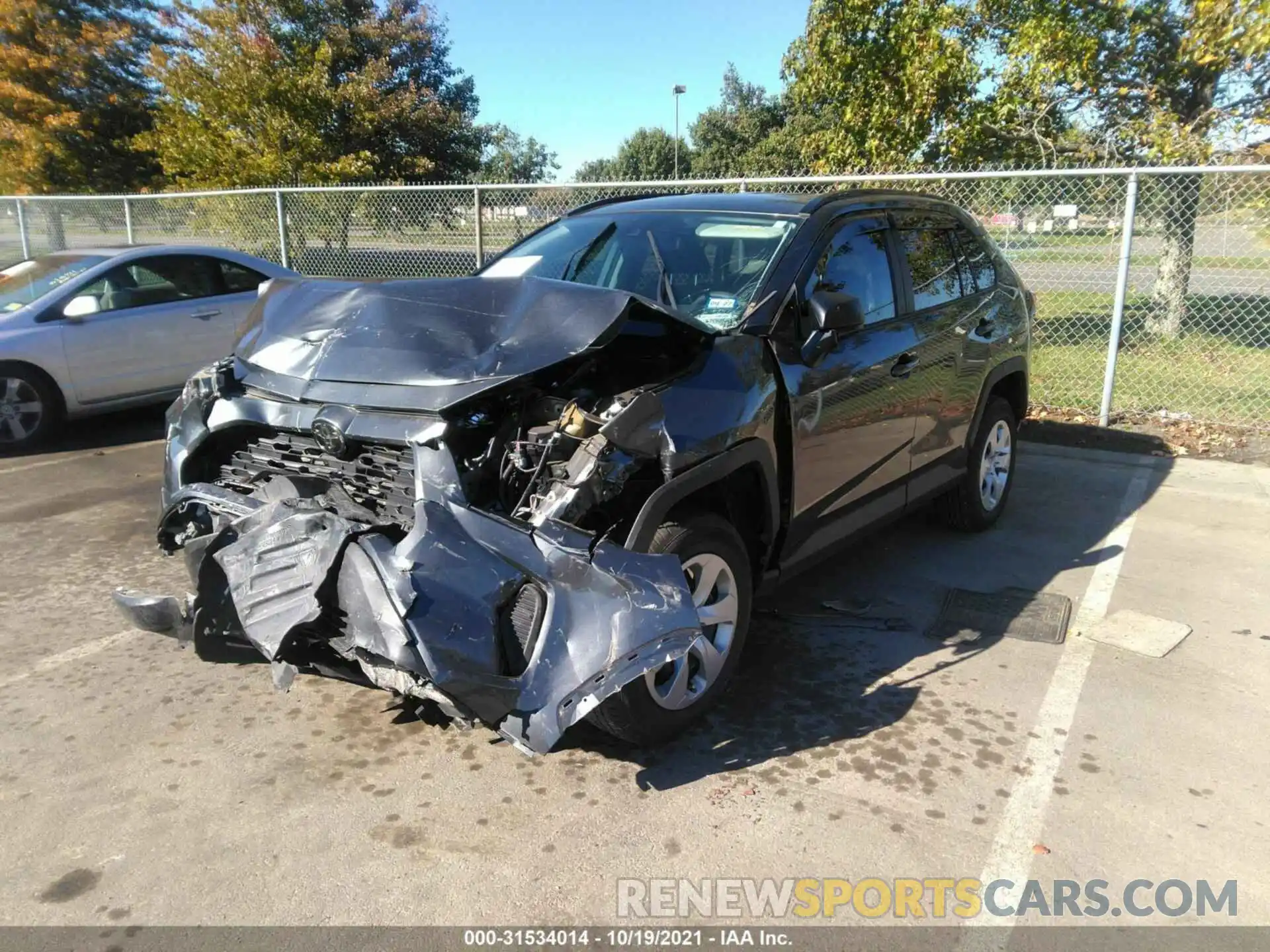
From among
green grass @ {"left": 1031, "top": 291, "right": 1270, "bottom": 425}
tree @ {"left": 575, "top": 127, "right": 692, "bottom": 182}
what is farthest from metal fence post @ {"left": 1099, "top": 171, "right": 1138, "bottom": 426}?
tree @ {"left": 575, "top": 127, "right": 692, "bottom": 182}

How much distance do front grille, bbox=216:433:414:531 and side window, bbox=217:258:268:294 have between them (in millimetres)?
5603

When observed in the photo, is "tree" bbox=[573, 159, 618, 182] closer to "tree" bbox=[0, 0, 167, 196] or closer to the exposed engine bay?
"tree" bbox=[0, 0, 167, 196]

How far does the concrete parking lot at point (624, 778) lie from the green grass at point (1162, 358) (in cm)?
453

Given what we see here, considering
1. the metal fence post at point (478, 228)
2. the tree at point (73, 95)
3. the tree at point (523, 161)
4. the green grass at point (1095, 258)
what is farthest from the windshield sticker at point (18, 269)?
the tree at point (523, 161)

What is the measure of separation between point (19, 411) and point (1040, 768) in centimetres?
763

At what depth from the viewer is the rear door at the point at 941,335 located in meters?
4.79

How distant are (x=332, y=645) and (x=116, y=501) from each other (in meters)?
4.16

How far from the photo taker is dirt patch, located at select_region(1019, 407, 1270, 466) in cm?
783

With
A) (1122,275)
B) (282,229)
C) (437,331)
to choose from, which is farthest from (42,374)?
(1122,275)

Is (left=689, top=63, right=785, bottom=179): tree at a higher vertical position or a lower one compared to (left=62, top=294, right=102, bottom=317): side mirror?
higher

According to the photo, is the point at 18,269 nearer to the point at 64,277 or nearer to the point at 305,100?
the point at 64,277

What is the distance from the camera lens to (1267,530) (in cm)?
596

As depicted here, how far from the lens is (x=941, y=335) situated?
489 cm

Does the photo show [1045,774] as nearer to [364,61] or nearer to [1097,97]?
[1097,97]
